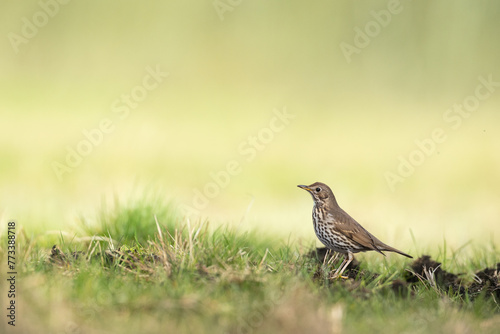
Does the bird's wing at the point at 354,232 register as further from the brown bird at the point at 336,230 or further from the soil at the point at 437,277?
the soil at the point at 437,277

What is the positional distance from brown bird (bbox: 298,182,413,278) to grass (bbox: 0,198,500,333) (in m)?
0.17

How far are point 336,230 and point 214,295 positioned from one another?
73.3 inches

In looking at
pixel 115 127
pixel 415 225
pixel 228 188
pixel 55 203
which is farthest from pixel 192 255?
pixel 115 127

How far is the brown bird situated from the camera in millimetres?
5094

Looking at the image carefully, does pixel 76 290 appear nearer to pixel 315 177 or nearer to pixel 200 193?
pixel 200 193

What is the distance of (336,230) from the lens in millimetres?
5156

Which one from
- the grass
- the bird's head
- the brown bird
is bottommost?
the grass

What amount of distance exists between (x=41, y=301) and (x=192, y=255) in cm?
111

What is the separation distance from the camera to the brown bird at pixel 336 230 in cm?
509

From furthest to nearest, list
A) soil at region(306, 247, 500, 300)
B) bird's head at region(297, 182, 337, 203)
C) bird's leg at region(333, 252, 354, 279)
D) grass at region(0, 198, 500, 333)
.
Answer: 1. bird's head at region(297, 182, 337, 203)
2. soil at region(306, 247, 500, 300)
3. bird's leg at region(333, 252, 354, 279)
4. grass at region(0, 198, 500, 333)

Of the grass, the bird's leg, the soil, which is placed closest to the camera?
the grass

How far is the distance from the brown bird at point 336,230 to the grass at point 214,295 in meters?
0.17

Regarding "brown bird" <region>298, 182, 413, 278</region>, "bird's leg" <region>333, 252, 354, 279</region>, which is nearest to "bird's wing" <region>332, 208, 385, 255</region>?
"brown bird" <region>298, 182, 413, 278</region>

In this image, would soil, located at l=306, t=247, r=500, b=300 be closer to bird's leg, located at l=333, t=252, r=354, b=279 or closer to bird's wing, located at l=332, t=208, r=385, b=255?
bird's leg, located at l=333, t=252, r=354, b=279
